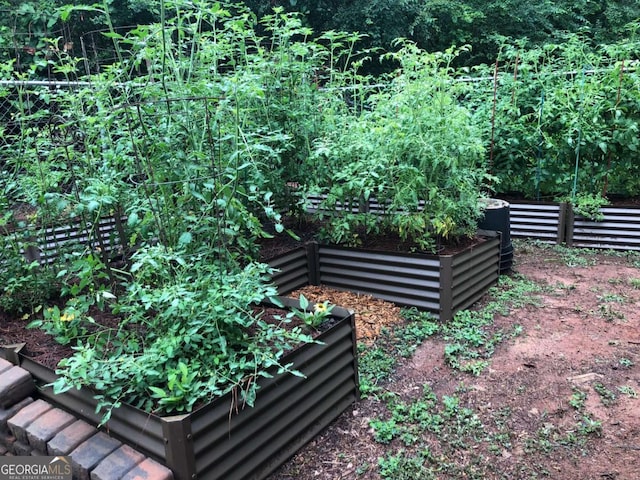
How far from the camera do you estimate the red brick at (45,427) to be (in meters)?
2.05

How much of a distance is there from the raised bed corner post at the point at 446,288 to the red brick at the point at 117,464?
230 centimetres

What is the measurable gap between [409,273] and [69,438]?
95.9 inches

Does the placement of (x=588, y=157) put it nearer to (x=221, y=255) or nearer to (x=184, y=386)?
(x=221, y=255)

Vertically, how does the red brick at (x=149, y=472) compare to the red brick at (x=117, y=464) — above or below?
above

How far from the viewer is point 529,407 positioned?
2494mm

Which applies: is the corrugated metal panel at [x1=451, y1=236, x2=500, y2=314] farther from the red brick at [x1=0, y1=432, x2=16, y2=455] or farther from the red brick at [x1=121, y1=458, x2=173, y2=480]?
the red brick at [x1=0, y1=432, x2=16, y2=455]

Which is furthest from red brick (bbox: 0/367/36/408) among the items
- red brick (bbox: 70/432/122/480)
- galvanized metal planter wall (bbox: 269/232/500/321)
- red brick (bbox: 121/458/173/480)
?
galvanized metal planter wall (bbox: 269/232/500/321)

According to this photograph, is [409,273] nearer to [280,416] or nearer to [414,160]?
[414,160]

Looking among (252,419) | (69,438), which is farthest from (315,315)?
(69,438)

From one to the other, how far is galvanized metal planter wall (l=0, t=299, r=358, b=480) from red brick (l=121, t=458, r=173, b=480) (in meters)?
0.02

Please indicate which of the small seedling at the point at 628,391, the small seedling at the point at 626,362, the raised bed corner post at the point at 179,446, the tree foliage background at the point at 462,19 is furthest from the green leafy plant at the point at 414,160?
the tree foliage background at the point at 462,19

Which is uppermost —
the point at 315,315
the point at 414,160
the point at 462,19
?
the point at 462,19

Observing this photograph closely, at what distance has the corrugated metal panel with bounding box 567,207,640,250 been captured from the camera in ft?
16.0

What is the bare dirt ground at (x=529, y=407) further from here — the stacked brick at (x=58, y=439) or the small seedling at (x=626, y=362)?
the stacked brick at (x=58, y=439)
